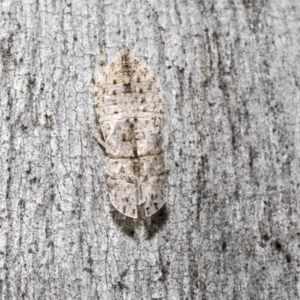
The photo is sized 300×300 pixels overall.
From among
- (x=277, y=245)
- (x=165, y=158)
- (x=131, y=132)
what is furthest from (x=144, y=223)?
(x=277, y=245)

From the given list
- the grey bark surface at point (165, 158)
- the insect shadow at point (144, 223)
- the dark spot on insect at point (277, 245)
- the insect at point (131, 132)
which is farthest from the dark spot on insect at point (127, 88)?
the dark spot on insect at point (277, 245)

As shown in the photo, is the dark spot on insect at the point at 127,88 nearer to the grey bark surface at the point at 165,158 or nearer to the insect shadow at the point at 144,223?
the grey bark surface at the point at 165,158

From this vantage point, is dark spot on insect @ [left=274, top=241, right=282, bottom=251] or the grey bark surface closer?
the grey bark surface

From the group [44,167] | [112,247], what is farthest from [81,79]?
[112,247]

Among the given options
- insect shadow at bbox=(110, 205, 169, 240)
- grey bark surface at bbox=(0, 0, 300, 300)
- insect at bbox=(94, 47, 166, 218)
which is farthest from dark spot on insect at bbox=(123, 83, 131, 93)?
insect shadow at bbox=(110, 205, 169, 240)

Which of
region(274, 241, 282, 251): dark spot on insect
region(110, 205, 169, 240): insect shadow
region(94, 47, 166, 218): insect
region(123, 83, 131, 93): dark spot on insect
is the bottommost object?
region(274, 241, 282, 251): dark spot on insect

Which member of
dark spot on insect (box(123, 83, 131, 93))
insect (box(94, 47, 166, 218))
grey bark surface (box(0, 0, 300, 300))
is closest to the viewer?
grey bark surface (box(0, 0, 300, 300))

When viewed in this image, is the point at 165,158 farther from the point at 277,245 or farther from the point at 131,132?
the point at 277,245

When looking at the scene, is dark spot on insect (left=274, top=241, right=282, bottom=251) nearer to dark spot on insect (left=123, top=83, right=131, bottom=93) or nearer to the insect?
the insect
